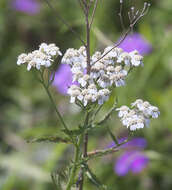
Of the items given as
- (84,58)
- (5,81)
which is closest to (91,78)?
(84,58)

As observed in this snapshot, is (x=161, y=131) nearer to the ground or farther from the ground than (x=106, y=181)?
farther from the ground

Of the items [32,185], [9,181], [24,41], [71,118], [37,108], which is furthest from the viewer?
[24,41]

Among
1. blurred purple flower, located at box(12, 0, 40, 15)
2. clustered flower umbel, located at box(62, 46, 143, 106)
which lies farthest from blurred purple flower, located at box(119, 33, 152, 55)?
clustered flower umbel, located at box(62, 46, 143, 106)

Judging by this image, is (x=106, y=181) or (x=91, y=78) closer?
(x=91, y=78)

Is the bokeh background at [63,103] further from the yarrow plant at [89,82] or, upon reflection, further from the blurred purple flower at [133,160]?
the yarrow plant at [89,82]

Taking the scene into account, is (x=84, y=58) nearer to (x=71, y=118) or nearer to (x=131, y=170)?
(x=131, y=170)

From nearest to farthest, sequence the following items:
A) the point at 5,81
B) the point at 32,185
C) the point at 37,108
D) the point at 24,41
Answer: the point at 32,185, the point at 37,108, the point at 5,81, the point at 24,41

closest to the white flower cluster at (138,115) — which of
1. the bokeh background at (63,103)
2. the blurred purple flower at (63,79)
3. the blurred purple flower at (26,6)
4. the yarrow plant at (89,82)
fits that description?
the yarrow plant at (89,82)
